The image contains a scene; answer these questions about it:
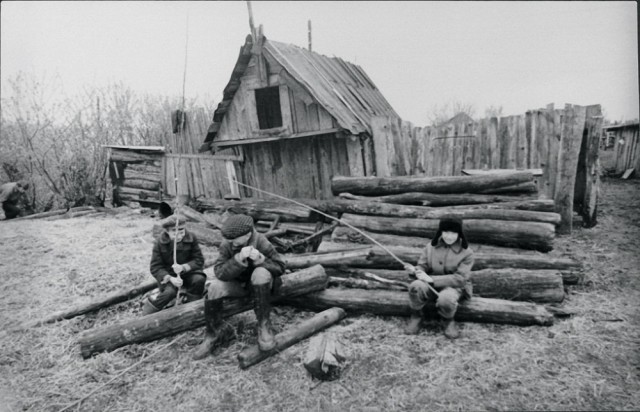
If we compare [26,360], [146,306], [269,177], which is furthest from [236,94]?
[26,360]

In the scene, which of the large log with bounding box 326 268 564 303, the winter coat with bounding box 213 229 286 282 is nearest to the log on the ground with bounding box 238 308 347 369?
the winter coat with bounding box 213 229 286 282

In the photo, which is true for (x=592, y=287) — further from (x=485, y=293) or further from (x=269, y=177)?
(x=269, y=177)

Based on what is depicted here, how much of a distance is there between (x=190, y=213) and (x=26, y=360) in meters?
6.19

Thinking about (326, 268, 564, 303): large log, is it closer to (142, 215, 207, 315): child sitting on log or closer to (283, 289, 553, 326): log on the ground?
(283, 289, 553, 326): log on the ground

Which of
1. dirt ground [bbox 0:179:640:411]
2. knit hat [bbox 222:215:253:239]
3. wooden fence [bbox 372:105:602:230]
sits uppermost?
wooden fence [bbox 372:105:602:230]

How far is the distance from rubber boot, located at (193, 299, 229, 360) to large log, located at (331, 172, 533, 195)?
14.2 ft

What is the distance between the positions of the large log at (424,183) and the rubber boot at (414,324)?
10.6 feet

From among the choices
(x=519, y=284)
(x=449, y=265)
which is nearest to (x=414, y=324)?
(x=449, y=265)

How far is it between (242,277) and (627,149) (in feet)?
69.3

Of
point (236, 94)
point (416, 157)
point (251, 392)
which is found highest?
point (236, 94)

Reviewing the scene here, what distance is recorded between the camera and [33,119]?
1433cm

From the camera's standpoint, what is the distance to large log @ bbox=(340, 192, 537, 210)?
6.94m

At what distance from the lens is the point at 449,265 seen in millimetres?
4855

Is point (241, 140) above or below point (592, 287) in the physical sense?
above
